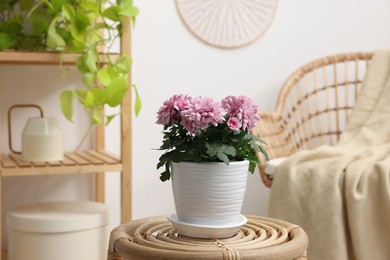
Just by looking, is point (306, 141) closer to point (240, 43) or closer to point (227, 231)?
point (240, 43)

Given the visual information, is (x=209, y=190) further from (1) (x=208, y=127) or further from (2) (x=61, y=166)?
(2) (x=61, y=166)

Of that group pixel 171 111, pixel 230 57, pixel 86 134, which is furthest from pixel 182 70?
pixel 171 111

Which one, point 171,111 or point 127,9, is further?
point 127,9

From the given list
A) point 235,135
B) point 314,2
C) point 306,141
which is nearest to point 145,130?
point 306,141

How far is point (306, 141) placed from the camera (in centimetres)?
269

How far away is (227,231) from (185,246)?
0.11 m

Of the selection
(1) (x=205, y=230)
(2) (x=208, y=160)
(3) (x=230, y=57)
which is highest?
(3) (x=230, y=57)

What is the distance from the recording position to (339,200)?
6.64 ft

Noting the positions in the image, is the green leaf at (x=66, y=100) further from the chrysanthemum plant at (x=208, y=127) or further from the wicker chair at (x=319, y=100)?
the wicker chair at (x=319, y=100)

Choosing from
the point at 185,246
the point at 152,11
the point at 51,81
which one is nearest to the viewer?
the point at 185,246

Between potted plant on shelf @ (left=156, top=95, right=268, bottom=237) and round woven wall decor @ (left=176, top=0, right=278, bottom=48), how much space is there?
1.33 meters

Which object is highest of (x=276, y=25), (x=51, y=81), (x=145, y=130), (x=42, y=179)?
(x=276, y=25)

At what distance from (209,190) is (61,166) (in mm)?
797

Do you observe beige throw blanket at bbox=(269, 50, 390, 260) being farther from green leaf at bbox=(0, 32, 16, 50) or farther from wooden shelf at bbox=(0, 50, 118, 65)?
green leaf at bbox=(0, 32, 16, 50)
